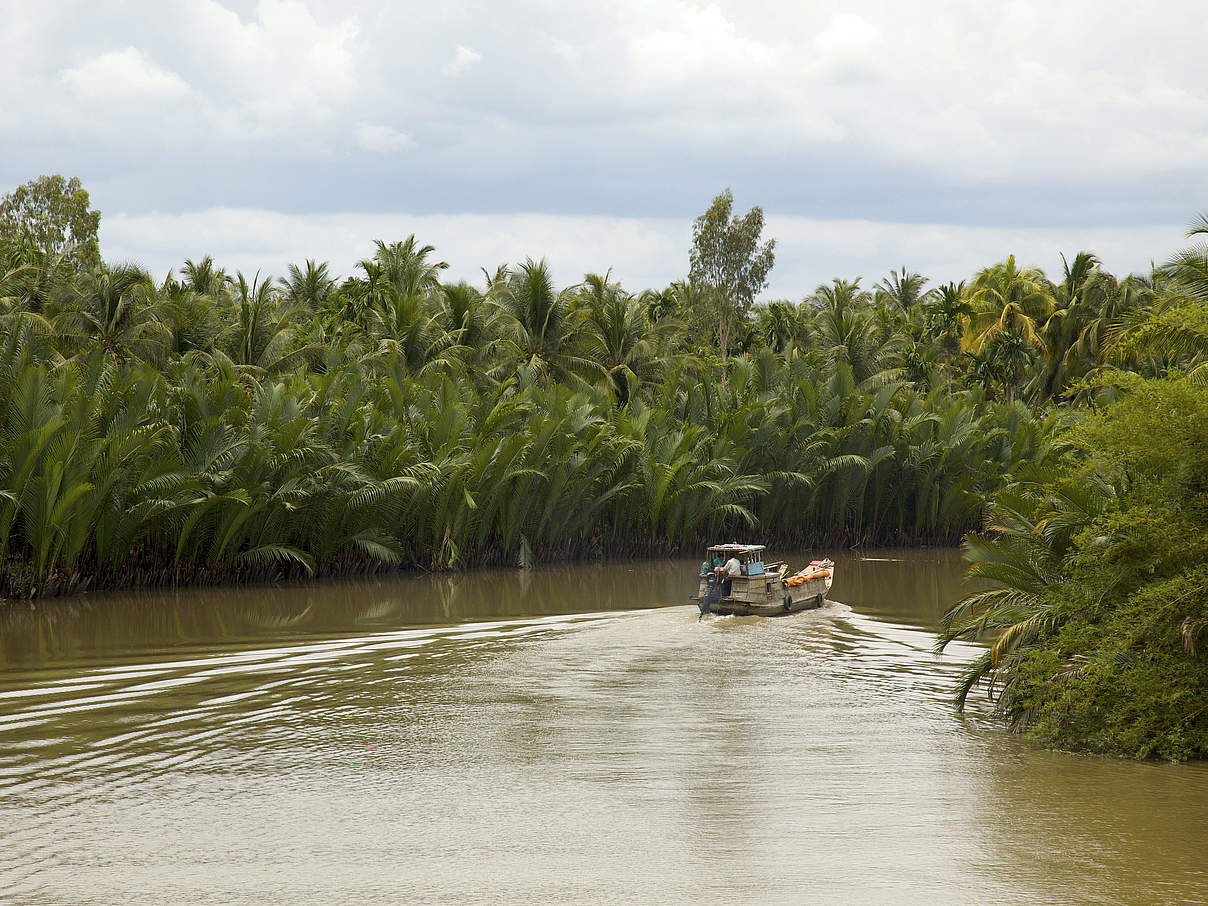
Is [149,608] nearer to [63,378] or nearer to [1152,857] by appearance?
Result: [63,378]

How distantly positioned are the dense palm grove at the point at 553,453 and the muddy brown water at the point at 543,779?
5.92ft

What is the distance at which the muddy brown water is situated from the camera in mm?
7062

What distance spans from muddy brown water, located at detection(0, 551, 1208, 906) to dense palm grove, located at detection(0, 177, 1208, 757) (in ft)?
5.92

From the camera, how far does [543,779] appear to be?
9.55 meters

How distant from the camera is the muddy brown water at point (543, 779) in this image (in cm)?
706

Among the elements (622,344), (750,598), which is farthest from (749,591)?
(622,344)

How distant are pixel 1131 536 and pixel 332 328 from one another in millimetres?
36029

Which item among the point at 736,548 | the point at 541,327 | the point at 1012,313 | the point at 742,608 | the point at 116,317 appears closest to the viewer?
the point at 742,608

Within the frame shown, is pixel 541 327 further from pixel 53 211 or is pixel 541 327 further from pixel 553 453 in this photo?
pixel 53 211

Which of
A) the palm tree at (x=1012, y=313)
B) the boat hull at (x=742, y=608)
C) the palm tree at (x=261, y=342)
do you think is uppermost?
the palm tree at (x=1012, y=313)

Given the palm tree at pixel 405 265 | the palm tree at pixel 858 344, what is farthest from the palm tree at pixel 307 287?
the palm tree at pixel 858 344

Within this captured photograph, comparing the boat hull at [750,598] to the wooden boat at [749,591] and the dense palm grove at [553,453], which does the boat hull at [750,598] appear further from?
the dense palm grove at [553,453]

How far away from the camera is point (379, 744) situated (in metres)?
10.9

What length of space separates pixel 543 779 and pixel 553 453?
1824cm
